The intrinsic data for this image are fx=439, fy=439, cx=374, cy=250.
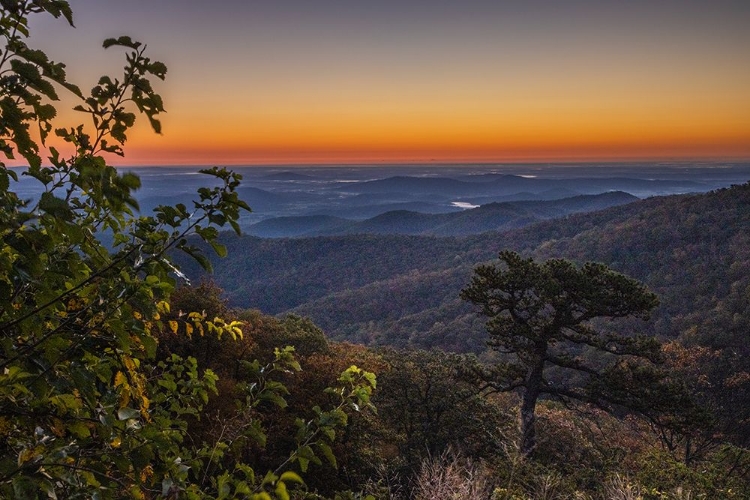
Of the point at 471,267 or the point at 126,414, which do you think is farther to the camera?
the point at 471,267

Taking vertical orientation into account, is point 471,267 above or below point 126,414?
below

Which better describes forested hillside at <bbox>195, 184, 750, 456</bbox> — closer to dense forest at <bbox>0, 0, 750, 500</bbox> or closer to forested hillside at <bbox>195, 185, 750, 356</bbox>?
forested hillside at <bbox>195, 185, 750, 356</bbox>

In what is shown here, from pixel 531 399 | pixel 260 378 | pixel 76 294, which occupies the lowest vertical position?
pixel 531 399

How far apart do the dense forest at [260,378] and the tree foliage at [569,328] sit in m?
0.09

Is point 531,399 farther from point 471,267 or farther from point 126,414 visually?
point 471,267

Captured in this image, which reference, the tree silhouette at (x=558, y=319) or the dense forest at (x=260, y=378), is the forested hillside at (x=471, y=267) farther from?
the tree silhouette at (x=558, y=319)

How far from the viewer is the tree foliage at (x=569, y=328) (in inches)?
661

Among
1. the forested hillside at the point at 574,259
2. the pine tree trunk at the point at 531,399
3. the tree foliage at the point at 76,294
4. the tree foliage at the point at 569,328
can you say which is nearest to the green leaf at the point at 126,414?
the tree foliage at the point at 76,294

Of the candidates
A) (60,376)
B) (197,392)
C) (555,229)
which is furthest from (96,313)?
(555,229)

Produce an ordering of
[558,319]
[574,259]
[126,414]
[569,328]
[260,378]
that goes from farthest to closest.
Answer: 1. [574,259]
2. [558,319]
3. [569,328]
4. [260,378]
5. [126,414]

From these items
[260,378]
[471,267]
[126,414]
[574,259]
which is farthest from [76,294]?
[471,267]

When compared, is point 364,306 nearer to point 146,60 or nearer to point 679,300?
point 679,300

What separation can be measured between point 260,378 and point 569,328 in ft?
58.7

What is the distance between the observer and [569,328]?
1841 cm
